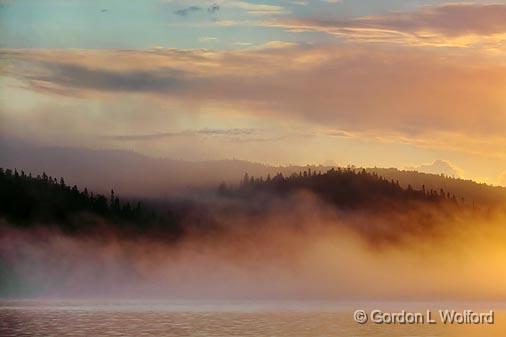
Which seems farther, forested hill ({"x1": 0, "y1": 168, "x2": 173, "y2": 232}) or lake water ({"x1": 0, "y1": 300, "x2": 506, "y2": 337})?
forested hill ({"x1": 0, "y1": 168, "x2": 173, "y2": 232})

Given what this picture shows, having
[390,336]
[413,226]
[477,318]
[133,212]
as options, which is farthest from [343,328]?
[413,226]

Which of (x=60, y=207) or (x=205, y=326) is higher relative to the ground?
(x=60, y=207)

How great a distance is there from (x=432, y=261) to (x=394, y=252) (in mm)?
3196

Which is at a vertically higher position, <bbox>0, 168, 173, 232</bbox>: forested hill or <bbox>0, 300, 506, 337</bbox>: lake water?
<bbox>0, 168, 173, 232</bbox>: forested hill

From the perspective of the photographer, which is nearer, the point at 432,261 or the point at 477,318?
the point at 477,318

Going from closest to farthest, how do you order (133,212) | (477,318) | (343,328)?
(343,328) → (477,318) → (133,212)

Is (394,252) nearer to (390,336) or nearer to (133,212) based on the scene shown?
(133,212)

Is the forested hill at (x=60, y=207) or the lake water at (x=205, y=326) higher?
the forested hill at (x=60, y=207)

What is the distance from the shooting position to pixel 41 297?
8519 cm

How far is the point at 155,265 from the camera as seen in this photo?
8250 centimetres

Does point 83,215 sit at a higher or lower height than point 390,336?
higher

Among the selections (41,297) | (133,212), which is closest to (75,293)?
(41,297)

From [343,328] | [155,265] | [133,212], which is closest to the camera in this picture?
[343,328]

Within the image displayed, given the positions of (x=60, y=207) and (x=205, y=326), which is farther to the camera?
(x=60, y=207)
